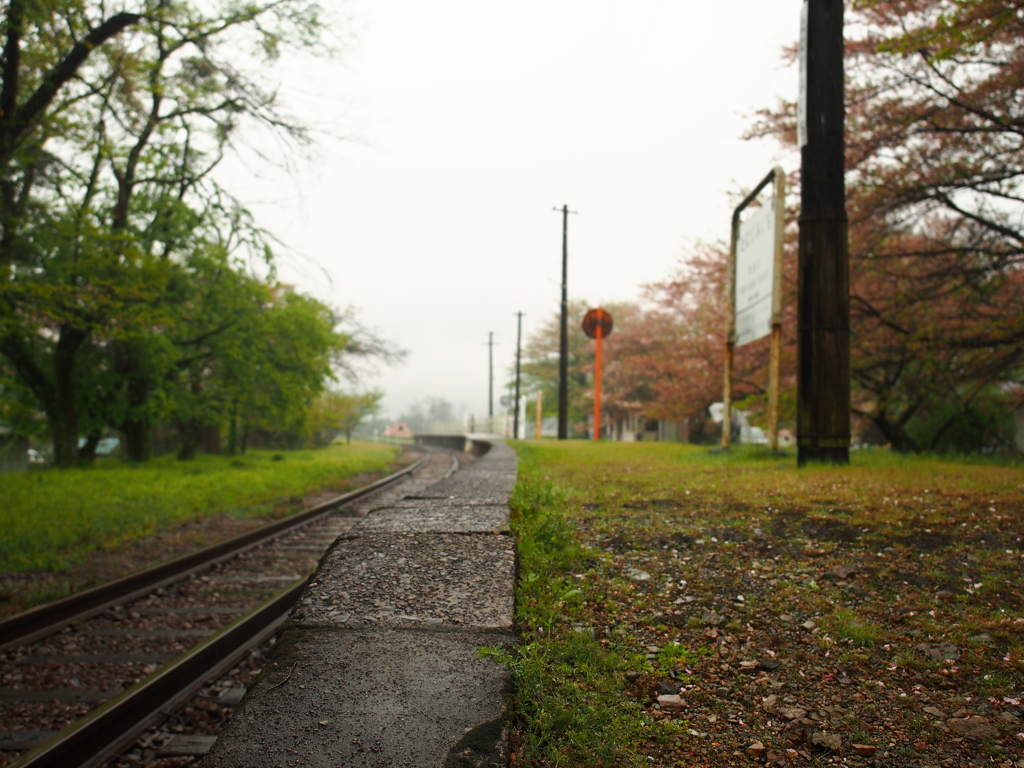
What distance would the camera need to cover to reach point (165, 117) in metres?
13.6

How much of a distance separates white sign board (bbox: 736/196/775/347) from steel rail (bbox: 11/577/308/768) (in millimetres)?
6410

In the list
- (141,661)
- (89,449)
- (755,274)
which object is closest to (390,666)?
(141,661)

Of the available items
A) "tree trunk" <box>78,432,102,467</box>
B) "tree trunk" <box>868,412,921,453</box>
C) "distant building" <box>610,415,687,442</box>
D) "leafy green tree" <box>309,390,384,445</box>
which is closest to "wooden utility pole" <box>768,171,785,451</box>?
"tree trunk" <box>868,412,921,453</box>

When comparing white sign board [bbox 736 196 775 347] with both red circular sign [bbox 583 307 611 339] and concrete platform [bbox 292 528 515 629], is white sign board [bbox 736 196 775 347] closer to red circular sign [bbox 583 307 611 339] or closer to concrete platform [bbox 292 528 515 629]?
concrete platform [bbox 292 528 515 629]

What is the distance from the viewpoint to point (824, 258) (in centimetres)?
649

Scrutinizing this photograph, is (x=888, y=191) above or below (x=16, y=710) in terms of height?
above

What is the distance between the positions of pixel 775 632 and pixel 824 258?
5.05 metres

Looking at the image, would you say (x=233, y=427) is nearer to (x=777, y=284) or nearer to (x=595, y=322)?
(x=595, y=322)

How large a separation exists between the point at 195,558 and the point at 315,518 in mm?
2976

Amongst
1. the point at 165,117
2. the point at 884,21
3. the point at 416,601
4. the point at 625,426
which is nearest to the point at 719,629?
the point at 416,601

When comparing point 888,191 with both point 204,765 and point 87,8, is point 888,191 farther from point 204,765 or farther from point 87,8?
point 87,8

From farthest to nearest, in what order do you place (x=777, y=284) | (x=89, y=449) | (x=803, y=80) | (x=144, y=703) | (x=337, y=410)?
1. (x=337, y=410)
2. (x=89, y=449)
3. (x=777, y=284)
4. (x=803, y=80)
5. (x=144, y=703)

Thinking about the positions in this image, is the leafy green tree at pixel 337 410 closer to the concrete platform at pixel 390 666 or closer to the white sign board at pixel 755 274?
the white sign board at pixel 755 274

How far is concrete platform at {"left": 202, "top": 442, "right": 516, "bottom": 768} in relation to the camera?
1650 millimetres
